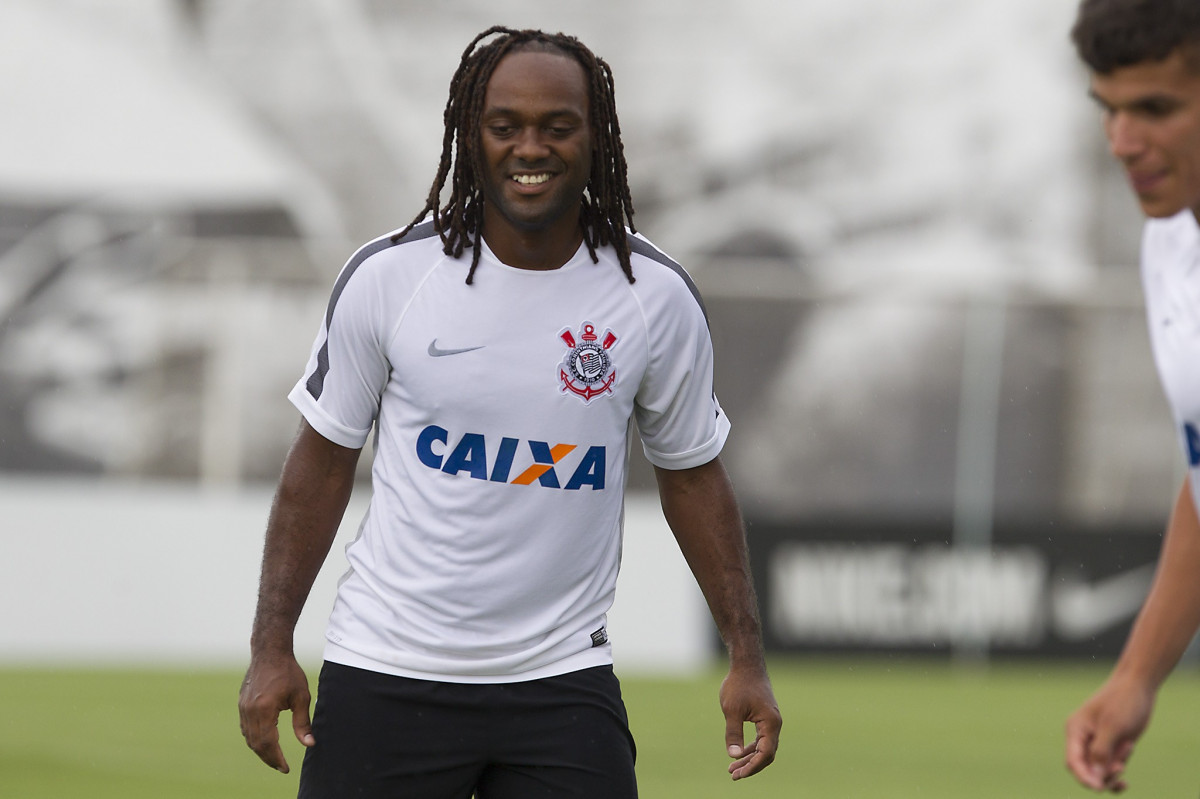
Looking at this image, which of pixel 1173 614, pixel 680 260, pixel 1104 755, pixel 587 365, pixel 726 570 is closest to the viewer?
pixel 1104 755

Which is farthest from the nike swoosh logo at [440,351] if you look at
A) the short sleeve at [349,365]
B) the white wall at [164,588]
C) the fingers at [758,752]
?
the white wall at [164,588]

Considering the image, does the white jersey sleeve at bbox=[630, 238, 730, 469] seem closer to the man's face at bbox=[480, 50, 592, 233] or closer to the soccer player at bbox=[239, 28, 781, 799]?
the soccer player at bbox=[239, 28, 781, 799]

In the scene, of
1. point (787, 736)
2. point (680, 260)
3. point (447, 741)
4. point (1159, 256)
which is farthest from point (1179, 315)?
point (680, 260)

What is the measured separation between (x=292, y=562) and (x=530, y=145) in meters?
0.99

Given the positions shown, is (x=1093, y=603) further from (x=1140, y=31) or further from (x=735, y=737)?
(x=1140, y=31)

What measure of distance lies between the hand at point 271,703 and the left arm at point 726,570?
876 mm

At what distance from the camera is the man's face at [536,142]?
363 cm

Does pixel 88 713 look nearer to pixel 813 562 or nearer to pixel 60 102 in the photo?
pixel 813 562

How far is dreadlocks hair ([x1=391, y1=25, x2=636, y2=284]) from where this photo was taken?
12.4 ft

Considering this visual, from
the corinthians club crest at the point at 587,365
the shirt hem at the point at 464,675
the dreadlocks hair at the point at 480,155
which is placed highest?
the dreadlocks hair at the point at 480,155

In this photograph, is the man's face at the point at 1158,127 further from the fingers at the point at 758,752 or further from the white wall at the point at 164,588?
the white wall at the point at 164,588

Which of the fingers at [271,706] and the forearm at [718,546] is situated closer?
the fingers at [271,706]

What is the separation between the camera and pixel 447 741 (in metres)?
3.59

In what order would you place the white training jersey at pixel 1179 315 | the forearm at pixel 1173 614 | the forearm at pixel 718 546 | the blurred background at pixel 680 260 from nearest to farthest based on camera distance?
1. the white training jersey at pixel 1179 315
2. the forearm at pixel 1173 614
3. the forearm at pixel 718 546
4. the blurred background at pixel 680 260
